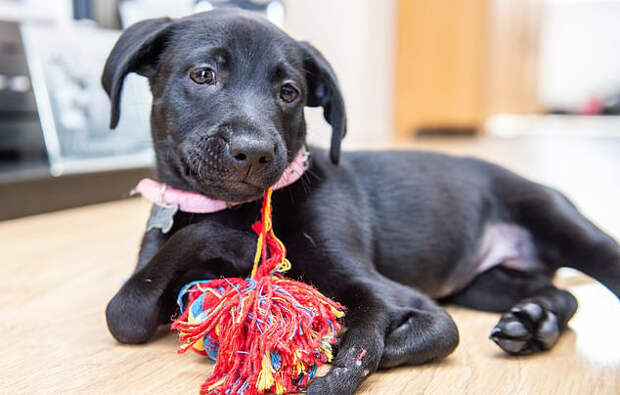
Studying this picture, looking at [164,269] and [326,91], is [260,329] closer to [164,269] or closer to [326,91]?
[164,269]

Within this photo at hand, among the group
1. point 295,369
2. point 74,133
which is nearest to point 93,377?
point 295,369

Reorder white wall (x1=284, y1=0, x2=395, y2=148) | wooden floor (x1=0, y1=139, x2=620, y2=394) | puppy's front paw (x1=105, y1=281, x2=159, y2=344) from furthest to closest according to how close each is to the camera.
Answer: white wall (x1=284, y1=0, x2=395, y2=148)
puppy's front paw (x1=105, y1=281, x2=159, y2=344)
wooden floor (x1=0, y1=139, x2=620, y2=394)

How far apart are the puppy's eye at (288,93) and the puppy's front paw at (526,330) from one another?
2.60 ft

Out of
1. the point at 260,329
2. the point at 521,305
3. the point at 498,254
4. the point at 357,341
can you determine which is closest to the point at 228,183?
the point at 260,329

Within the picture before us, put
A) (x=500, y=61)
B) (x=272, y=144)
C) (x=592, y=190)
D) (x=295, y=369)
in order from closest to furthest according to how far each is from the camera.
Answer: (x=295, y=369) → (x=272, y=144) → (x=592, y=190) → (x=500, y=61)

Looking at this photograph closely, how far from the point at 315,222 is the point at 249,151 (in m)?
0.36

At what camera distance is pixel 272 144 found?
153cm

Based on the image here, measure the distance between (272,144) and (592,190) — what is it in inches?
140

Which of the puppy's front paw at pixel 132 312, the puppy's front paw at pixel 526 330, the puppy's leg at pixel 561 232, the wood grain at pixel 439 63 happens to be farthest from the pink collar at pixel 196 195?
the wood grain at pixel 439 63

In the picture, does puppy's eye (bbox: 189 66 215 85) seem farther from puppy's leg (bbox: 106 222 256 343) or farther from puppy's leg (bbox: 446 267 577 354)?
puppy's leg (bbox: 446 267 577 354)

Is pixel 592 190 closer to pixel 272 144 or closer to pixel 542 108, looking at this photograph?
pixel 272 144

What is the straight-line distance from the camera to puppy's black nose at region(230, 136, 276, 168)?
148 centimetres

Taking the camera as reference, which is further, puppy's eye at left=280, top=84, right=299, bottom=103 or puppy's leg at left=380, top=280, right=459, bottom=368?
puppy's eye at left=280, top=84, right=299, bottom=103

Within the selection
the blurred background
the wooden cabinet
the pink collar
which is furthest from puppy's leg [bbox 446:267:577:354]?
the wooden cabinet
